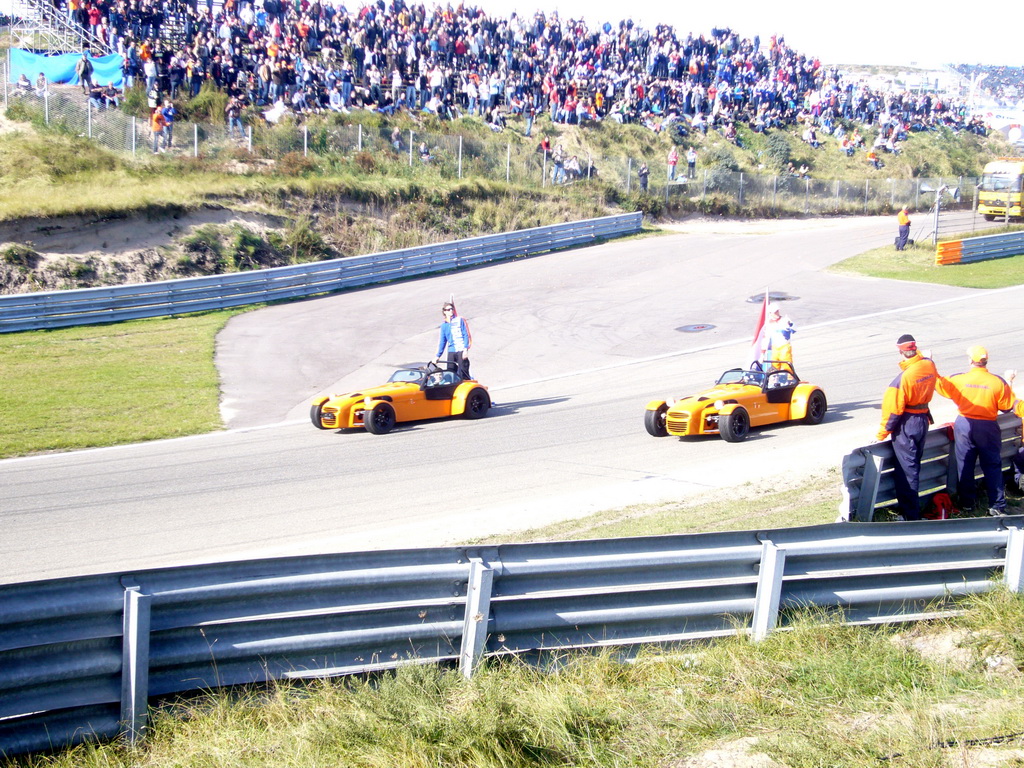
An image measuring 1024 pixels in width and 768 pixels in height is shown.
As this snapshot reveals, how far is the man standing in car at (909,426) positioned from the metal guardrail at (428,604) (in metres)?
1.79

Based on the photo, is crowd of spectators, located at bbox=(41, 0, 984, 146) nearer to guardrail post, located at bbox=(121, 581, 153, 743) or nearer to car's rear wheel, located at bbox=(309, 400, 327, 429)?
car's rear wheel, located at bbox=(309, 400, 327, 429)

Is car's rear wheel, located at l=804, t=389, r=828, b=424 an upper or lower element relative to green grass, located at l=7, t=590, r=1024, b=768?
lower

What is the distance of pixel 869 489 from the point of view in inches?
323

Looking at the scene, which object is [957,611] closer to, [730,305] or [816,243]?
[730,305]

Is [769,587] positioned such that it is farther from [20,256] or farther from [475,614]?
[20,256]

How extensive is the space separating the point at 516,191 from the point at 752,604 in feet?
102

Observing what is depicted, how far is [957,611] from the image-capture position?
6.36 metres

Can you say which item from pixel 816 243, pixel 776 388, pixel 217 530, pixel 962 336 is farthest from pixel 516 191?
pixel 217 530

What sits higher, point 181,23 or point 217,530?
point 181,23

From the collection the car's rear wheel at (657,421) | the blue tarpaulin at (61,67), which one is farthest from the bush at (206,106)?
the car's rear wheel at (657,421)

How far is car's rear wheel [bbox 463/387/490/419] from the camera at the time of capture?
15.2 m

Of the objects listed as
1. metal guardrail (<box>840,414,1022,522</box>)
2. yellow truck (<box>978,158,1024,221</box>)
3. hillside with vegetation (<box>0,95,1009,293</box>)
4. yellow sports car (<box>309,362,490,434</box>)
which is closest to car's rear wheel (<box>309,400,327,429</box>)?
yellow sports car (<box>309,362,490,434</box>)

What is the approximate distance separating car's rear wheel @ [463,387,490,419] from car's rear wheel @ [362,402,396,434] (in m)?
1.30

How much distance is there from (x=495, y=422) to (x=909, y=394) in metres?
7.55
